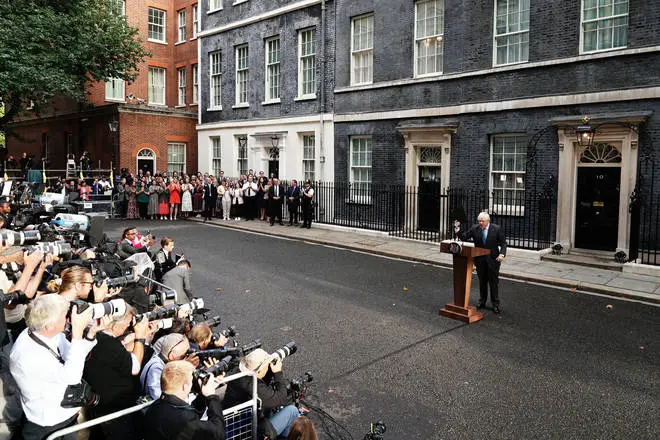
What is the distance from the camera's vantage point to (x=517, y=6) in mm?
16141

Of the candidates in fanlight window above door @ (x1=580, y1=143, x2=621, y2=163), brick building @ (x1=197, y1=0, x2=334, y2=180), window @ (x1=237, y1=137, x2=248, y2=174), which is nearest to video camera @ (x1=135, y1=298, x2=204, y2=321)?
fanlight window above door @ (x1=580, y1=143, x2=621, y2=163)

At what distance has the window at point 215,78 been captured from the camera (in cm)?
2886

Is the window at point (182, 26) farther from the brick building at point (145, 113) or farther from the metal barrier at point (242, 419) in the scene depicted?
the metal barrier at point (242, 419)

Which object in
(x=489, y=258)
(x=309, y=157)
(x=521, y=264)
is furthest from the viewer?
(x=309, y=157)

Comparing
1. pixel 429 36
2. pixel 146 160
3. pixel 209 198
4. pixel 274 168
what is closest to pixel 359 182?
pixel 274 168

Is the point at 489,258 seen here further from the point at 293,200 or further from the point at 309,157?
the point at 309,157

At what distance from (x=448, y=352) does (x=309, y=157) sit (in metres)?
16.9

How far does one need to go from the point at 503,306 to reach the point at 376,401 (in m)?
4.99

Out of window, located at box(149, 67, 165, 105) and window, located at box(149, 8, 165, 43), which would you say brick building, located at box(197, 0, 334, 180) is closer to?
window, located at box(149, 8, 165, 43)

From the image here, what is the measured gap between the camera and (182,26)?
34656 mm

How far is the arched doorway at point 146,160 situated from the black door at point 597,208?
22.4m

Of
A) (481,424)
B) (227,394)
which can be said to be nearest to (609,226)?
(481,424)

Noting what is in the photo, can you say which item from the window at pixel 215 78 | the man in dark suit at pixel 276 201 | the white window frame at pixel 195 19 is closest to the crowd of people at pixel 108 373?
the man in dark suit at pixel 276 201

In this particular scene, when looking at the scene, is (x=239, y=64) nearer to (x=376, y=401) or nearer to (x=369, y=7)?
(x=369, y=7)
